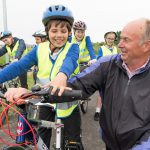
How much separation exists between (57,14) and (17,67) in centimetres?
64

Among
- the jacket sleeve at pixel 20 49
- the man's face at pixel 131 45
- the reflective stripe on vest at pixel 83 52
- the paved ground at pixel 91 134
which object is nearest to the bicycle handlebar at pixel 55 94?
the man's face at pixel 131 45

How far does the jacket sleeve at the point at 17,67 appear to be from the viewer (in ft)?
9.07

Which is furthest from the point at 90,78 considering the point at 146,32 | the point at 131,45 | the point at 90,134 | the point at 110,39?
the point at 110,39

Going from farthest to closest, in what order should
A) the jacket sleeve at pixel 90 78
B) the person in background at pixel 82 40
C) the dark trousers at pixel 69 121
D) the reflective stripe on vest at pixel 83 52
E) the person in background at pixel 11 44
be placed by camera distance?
the person in background at pixel 11 44
the reflective stripe on vest at pixel 83 52
the person in background at pixel 82 40
the dark trousers at pixel 69 121
the jacket sleeve at pixel 90 78

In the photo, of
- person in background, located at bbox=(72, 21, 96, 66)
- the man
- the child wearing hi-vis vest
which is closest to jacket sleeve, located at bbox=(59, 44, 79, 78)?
the child wearing hi-vis vest

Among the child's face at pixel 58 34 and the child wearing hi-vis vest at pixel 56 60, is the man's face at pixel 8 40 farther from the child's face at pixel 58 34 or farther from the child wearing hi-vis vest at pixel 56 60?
the child's face at pixel 58 34

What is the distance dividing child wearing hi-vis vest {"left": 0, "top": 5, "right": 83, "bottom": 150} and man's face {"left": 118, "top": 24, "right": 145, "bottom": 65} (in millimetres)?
516

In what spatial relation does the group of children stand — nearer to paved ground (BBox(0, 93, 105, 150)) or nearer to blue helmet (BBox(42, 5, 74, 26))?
blue helmet (BBox(42, 5, 74, 26))

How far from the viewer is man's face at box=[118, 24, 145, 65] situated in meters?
2.50

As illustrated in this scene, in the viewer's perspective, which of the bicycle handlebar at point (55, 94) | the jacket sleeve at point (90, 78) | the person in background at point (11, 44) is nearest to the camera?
the bicycle handlebar at point (55, 94)

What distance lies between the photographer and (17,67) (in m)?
2.94

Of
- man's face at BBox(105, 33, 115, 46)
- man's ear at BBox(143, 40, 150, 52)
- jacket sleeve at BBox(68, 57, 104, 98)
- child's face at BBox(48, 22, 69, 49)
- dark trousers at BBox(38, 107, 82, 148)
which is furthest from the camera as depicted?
man's face at BBox(105, 33, 115, 46)

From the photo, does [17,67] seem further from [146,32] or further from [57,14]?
[146,32]

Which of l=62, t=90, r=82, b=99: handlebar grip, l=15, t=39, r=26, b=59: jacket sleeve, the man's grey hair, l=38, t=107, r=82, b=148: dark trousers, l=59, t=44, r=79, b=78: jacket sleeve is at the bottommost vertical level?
l=38, t=107, r=82, b=148: dark trousers
